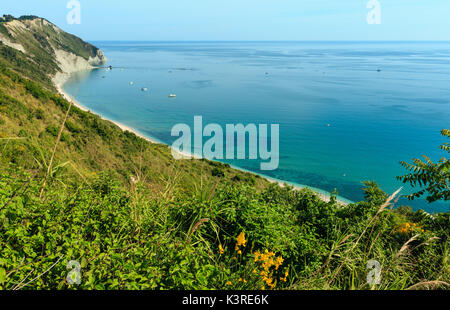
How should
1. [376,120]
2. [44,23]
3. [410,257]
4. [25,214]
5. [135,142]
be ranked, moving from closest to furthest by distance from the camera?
[25,214], [410,257], [135,142], [376,120], [44,23]

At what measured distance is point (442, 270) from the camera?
3.37 m

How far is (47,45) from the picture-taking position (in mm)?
94562

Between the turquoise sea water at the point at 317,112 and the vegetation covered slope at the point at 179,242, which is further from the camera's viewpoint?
the turquoise sea water at the point at 317,112

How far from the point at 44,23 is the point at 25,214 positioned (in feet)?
450

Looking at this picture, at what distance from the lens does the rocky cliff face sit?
255 ft

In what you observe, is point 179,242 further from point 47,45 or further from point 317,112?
point 47,45

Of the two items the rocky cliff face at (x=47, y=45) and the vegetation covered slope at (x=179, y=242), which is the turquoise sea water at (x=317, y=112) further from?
the vegetation covered slope at (x=179, y=242)

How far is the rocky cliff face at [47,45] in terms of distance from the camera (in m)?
77.8

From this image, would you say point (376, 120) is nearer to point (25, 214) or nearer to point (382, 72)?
point (25, 214)

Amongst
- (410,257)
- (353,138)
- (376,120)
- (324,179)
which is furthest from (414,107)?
(410,257)

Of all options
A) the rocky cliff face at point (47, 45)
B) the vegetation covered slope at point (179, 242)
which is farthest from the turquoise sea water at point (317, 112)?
the vegetation covered slope at point (179, 242)

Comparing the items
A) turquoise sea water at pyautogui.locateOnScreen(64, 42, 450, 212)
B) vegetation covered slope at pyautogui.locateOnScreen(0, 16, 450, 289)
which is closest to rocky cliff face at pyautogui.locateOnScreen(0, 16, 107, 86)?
turquoise sea water at pyautogui.locateOnScreen(64, 42, 450, 212)

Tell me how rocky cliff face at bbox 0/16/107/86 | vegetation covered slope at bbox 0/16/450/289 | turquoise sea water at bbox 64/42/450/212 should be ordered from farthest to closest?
rocky cliff face at bbox 0/16/107/86
turquoise sea water at bbox 64/42/450/212
vegetation covered slope at bbox 0/16/450/289

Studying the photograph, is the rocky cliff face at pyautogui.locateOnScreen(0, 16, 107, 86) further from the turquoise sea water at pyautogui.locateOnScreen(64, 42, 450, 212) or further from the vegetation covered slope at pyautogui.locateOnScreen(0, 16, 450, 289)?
the vegetation covered slope at pyautogui.locateOnScreen(0, 16, 450, 289)
